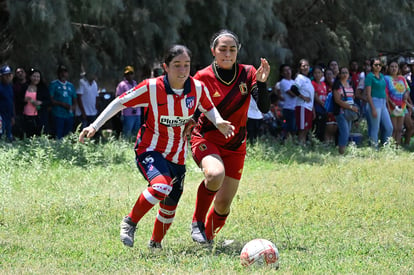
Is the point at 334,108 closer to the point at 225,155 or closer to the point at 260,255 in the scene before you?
the point at 225,155

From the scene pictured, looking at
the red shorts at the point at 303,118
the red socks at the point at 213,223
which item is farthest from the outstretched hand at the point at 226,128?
the red shorts at the point at 303,118

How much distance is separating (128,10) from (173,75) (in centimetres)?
976

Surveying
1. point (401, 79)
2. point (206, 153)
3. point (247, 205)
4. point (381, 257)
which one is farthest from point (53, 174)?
point (401, 79)

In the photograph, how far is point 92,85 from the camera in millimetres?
16594

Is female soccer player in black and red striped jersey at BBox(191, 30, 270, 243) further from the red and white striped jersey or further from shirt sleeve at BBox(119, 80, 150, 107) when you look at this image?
shirt sleeve at BBox(119, 80, 150, 107)

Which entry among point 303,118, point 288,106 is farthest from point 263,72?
point 288,106

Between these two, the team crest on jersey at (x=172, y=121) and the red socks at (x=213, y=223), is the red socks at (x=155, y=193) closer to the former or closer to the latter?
the team crest on jersey at (x=172, y=121)

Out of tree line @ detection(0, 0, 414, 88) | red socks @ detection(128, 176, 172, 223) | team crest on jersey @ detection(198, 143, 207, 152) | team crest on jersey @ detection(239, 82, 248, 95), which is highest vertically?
tree line @ detection(0, 0, 414, 88)

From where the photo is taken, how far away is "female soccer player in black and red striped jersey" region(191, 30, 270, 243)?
7207mm

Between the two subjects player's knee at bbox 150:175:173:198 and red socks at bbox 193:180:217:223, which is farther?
red socks at bbox 193:180:217:223

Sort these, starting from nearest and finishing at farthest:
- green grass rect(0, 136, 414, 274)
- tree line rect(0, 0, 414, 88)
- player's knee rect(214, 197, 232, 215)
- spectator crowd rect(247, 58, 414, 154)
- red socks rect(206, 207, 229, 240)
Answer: green grass rect(0, 136, 414, 274)
player's knee rect(214, 197, 232, 215)
red socks rect(206, 207, 229, 240)
tree line rect(0, 0, 414, 88)
spectator crowd rect(247, 58, 414, 154)

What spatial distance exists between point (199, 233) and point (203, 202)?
12.3 inches

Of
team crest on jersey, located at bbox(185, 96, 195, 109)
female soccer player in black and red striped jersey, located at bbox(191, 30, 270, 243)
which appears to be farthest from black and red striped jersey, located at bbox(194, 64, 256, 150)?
team crest on jersey, located at bbox(185, 96, 195, 109)

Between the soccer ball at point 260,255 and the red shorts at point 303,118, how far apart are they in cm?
1007
